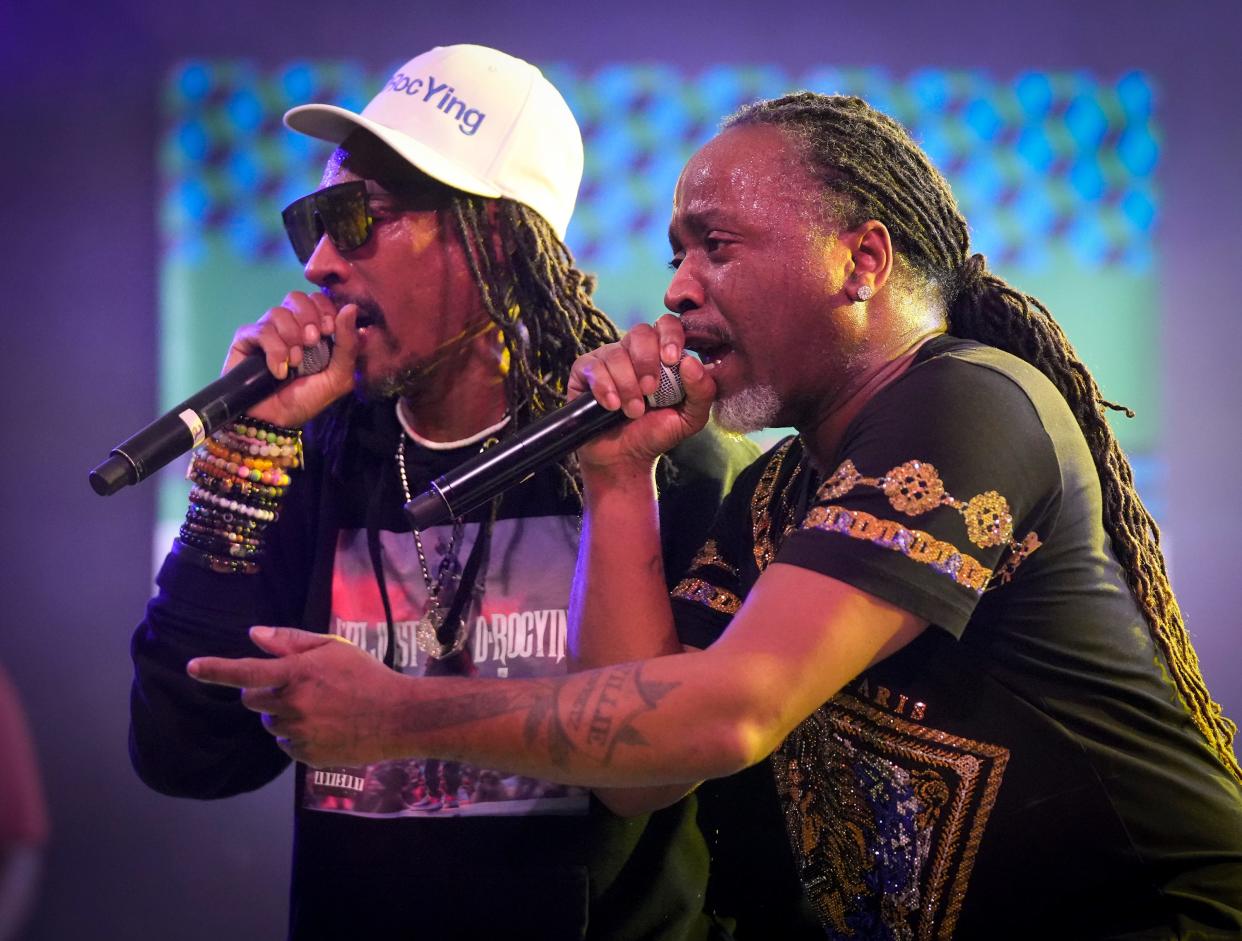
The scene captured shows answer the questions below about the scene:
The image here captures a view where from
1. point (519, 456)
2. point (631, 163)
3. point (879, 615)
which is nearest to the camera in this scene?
point (879, 615)

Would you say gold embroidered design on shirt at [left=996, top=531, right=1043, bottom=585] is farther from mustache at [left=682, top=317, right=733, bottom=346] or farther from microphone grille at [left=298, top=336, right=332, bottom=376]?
microphone grille at [left=298, top=336, right=332, bottom=376]

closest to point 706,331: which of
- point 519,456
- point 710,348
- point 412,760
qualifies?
point 710,348

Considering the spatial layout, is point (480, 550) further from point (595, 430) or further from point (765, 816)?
point (765, 816)

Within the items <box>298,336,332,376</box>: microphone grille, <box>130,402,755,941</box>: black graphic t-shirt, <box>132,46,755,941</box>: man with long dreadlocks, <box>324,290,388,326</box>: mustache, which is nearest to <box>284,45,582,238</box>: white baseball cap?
<box>132,46,755,941</box>: man with long dreadlocks

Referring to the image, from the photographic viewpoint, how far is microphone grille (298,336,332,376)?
219 cm

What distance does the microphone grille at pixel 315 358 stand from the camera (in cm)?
219

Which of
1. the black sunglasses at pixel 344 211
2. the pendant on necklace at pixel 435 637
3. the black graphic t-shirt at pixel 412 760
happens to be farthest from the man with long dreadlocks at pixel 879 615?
the black sunglasses at pixel 344 211

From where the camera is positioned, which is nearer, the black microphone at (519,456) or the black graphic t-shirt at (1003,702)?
the black graphic t-shirt at (1003,702)

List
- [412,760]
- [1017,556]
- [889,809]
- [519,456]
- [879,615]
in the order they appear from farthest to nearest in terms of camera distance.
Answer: [412,760] < [519,456] < [889,809] < [1017,556] < [879,615]

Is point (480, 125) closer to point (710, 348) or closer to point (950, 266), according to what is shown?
point (710, 348)

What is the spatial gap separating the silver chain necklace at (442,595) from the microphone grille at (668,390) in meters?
0.45

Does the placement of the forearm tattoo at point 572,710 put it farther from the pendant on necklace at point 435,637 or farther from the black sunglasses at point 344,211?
the black sunglasses at point 344,211

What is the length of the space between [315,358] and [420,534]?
0.35 m

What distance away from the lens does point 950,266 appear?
192cm
